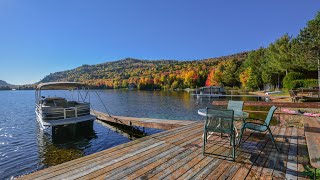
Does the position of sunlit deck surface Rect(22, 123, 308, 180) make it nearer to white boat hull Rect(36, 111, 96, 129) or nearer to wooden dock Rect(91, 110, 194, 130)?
wooden dock Rect(91, 110, 194, 130)

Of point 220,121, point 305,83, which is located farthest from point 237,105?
point 305,83

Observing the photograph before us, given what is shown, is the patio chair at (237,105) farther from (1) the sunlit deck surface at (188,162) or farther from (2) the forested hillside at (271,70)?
(2) the forested hillside at (271,70)

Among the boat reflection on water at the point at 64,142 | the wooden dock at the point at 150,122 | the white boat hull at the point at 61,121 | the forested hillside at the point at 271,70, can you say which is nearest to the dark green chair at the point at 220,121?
the wooden dock at the point at 150,122

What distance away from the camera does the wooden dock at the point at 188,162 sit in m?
3.59

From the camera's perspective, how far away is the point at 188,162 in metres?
4.14

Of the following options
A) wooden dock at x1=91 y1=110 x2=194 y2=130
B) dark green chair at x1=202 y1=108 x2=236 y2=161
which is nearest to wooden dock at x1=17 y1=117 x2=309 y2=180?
dark green chair at x1=202 y1=108 x2=236 y2=161

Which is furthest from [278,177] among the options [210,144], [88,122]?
[88,122]

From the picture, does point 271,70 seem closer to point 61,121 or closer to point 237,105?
point 237,105

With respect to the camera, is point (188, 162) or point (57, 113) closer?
point (188, 162)

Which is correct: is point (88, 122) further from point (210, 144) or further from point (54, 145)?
point (210, 144)

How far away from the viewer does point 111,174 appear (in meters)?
3.63

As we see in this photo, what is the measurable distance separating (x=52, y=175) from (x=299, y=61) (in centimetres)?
3795

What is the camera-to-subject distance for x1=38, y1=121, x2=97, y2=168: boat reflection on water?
9.13 meters

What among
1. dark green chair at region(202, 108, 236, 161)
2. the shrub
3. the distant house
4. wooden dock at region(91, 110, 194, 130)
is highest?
the distant house
